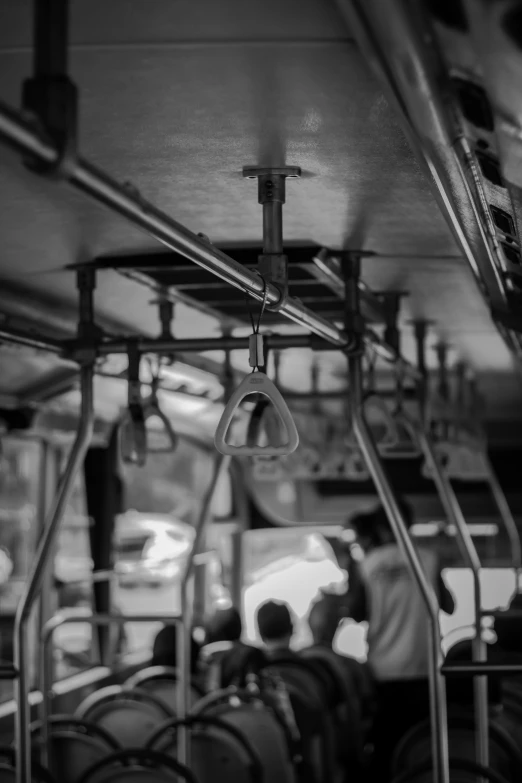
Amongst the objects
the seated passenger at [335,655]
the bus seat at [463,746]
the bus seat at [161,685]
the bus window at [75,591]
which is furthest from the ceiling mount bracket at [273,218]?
the bus window at [75,591]

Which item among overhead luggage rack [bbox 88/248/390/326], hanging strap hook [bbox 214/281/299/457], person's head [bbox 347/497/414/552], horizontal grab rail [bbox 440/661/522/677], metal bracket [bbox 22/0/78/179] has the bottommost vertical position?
horizontal grab rail [bbox 440/661/522/677]

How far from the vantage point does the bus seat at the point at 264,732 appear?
486 centimetres

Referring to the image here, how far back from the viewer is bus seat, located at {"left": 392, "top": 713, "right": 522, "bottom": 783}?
184 inches

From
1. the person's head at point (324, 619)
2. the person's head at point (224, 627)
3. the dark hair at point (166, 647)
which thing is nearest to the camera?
the dark hair at point (166, 647)

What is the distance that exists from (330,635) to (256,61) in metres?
6.47

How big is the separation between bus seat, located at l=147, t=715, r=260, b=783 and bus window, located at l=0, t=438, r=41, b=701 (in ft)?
6.89

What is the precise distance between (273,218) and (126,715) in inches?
125

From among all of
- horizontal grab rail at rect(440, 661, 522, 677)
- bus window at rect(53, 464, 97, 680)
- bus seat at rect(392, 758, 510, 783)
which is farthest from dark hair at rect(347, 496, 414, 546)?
horizontal grab rail at rect(440, 661, 522, 677)

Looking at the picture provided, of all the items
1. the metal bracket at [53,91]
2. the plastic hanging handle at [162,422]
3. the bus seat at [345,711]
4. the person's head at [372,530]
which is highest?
the metal bracket at [53,91]

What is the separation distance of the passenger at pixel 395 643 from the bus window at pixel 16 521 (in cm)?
196

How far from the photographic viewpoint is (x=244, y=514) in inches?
412

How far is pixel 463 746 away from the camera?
515 centimetres

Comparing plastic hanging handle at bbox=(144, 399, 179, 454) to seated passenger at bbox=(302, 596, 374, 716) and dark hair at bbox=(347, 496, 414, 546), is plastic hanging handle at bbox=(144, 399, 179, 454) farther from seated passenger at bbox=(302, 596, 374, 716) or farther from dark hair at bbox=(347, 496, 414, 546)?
seated passenger at bbox=(302, 596, 374, 716)

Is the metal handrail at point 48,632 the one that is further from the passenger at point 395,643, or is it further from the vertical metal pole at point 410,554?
the passenger at point 395,643
